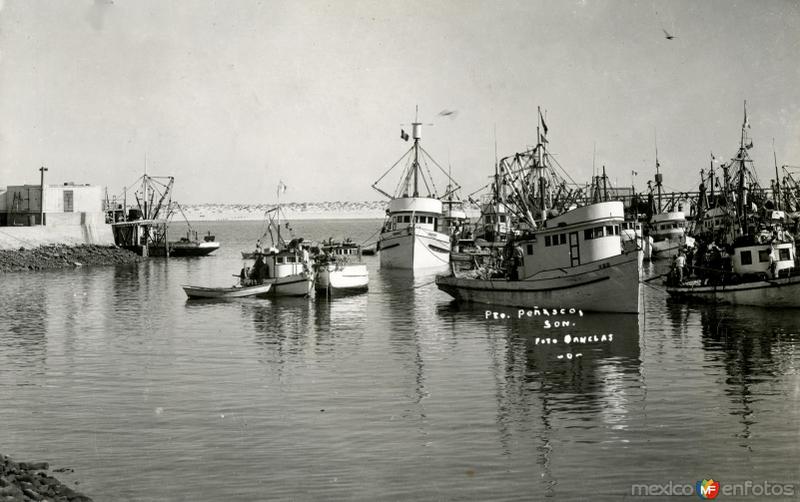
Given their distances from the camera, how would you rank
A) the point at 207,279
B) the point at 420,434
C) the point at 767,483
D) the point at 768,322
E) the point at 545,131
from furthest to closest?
1. the point at 207,279
2. the point at 545,131
3. the point at 768,322
4. the point at 420,434
5. the point at 767,483

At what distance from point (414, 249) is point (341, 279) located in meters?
24.2

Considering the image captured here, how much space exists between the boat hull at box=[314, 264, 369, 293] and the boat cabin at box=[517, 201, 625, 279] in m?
14.7

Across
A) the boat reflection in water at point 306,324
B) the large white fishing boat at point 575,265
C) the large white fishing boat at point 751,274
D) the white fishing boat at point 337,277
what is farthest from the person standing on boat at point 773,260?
the white fishing boat at point 337,277

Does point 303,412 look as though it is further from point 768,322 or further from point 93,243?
point 93,243

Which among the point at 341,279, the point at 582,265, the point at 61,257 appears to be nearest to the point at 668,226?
the point at 341,279

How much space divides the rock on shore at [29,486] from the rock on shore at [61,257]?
62.1 metres

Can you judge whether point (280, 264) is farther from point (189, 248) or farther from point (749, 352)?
point (189, 248)

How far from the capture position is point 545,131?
4622 cm

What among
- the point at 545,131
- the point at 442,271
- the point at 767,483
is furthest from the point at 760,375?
the point at 442,271

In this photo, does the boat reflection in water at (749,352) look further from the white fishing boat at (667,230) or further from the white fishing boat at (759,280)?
the white fishing boat at (667,230)

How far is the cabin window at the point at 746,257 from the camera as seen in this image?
136ft

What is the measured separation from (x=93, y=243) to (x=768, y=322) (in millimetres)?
73284

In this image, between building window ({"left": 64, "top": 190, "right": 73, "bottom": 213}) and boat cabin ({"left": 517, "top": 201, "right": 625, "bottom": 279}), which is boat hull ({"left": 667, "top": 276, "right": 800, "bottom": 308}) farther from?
building window ({"left": 64, "top": 190, "right": 73, "bottom": 213})

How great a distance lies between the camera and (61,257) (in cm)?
8162
